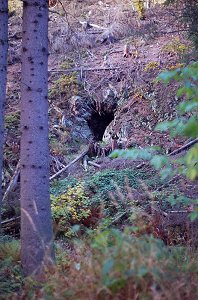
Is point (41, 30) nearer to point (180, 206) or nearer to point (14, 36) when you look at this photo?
point (180, 206)

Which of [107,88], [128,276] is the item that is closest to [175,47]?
[107,88]

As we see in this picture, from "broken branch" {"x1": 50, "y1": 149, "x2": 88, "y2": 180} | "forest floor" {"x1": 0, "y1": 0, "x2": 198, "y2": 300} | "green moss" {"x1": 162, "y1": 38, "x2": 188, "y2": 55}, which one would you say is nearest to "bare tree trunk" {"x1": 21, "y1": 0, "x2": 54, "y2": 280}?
"forest floor" {"x1": 0, "y1": 0, "x2": 198, "y2": 300}

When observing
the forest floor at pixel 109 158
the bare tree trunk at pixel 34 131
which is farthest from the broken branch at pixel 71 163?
the bare tree trunk at pixel 34 131

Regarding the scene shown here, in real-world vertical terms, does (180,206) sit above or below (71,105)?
below

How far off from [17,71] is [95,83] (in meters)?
3.84

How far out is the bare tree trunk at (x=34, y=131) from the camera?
17.5 ft

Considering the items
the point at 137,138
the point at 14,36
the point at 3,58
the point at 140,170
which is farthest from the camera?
the point at 14,36

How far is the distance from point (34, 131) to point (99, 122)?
10035 millimetres

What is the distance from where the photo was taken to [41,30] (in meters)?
5.49

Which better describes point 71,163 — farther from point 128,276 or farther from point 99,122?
point 128,276

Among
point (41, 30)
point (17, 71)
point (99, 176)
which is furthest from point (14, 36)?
point (41, 30)

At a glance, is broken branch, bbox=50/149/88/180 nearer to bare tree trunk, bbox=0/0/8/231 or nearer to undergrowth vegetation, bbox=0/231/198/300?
bare tree trunk, bbox=0/0/8/231

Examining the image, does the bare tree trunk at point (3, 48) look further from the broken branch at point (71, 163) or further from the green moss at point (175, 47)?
the green moss at point (175, 47)

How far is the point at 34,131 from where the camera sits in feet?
17.7
